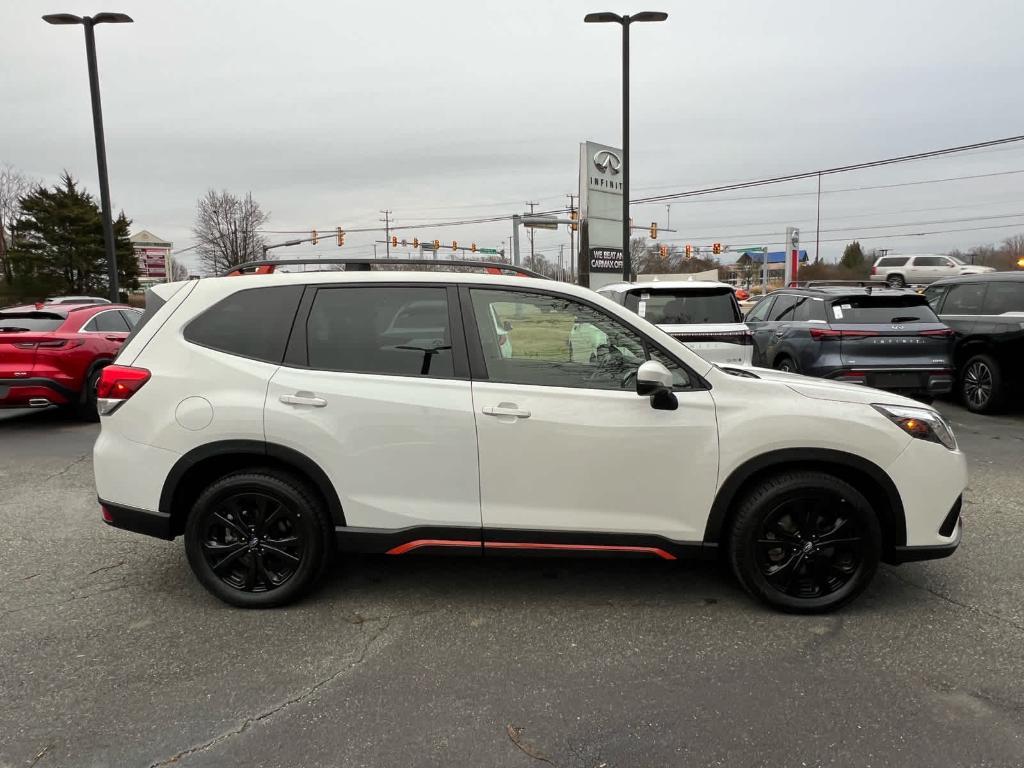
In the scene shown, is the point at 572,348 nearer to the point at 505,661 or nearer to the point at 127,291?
the point at 505,661

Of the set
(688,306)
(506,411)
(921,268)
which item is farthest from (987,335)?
(921,268)

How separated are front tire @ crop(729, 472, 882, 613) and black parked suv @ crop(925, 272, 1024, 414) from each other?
259 inches

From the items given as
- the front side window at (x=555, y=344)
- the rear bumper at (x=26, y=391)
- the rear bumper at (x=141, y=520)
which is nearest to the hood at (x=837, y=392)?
the front side window at (x=555, y=344)

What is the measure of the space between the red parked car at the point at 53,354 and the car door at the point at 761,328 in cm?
843

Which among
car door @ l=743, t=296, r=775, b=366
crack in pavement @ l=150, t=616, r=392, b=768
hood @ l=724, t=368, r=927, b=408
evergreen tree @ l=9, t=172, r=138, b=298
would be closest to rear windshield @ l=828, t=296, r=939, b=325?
car door @ l=743, t=296, r=775, b=366

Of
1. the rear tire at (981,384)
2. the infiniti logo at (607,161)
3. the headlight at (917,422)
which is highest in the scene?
the infiniti logo at (607,161)

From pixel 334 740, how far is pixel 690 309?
635 cm

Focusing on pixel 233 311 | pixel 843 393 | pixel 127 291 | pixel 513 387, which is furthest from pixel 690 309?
pixel 127 291

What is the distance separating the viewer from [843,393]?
3412 millimetres

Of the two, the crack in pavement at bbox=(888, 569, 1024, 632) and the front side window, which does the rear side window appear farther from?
the crack in pavement at bbox=(888, 569, 1024, 632)

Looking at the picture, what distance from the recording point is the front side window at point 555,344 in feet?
11.1

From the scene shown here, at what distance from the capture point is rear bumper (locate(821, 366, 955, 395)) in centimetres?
789

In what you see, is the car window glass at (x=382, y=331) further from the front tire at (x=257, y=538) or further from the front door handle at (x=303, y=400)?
the front tire at (x=257, y=538)

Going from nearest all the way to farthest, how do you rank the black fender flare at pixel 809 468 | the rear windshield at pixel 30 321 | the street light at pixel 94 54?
1. the black fender flare at pixel 809 468
2. the rear windshield at pixel 30 321
3. the street light at pixel 94 54
